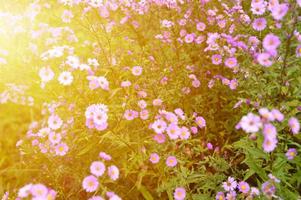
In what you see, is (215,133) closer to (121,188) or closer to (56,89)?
(121,188)

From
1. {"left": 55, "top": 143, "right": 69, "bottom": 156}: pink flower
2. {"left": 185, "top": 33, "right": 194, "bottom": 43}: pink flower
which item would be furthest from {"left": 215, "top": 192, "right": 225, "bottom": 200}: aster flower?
{"left": 185, "top": 33, "right": 194, "bottom": 43}: pink flower

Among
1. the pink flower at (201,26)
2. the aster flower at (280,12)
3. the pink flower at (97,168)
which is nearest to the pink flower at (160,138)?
the pink flower at (97,168)

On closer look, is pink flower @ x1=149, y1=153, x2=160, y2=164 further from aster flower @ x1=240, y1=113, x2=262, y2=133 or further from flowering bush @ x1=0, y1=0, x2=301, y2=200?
aster flower @ x1=240, y1=113, x2=262, y2=133

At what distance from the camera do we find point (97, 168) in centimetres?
238

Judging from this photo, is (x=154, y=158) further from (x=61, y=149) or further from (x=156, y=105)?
(x=61, y=149)

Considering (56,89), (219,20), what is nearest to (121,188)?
(56,89)

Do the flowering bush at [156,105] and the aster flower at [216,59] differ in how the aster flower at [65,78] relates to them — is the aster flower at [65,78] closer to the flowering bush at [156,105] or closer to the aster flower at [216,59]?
the flowering bush at [156,105]

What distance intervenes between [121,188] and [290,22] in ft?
5.44

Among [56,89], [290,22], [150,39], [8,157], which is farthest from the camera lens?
[150,39]

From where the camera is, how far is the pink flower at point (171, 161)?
2680 millimetres

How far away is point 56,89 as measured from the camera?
348 centimetres

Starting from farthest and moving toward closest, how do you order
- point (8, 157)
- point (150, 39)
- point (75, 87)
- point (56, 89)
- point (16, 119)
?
1. point (150, 39)
2. point (16, 119)
3. point (8, 157)
4. point (56, 89)
5. point (75, 87)

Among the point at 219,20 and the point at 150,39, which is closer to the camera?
the point at 219,20

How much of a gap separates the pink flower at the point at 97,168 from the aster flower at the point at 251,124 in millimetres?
858
